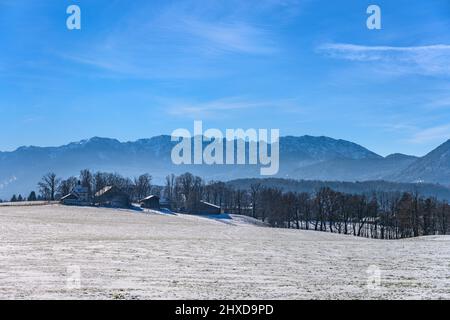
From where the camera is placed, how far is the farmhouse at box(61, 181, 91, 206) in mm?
133125

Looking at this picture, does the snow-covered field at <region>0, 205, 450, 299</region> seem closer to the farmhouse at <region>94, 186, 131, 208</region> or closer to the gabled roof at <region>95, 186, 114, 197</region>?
the farmhouse at <region>94, 186, 131, 208</region>

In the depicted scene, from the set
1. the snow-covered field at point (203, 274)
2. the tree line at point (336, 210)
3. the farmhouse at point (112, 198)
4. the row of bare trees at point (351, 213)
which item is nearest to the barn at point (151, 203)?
the farmhouse at point (112, 198)

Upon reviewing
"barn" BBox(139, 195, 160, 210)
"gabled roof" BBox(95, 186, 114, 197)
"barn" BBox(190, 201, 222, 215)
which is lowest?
"barn" BBox(190, 201, 222, 215)

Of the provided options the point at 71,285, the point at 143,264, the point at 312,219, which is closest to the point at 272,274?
the point at 143,264

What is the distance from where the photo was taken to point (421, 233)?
364 feet

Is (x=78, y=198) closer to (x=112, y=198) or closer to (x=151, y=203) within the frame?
(x=112, y=198)

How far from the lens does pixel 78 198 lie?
14062cm

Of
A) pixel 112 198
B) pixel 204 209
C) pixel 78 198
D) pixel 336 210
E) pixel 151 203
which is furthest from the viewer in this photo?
pixel 204 209

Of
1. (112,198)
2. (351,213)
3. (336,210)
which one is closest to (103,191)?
(112,198)

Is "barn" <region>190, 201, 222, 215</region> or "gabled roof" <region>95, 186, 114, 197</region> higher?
"gabled roof" <region>95, 186, 114, 197</region>

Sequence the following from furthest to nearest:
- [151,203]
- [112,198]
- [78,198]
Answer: [151,203], [78,198], [112,198]

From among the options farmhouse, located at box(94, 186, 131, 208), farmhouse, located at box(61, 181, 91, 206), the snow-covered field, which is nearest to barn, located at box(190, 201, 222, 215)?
farmhouse, located at box(94, 186, 131, 208)

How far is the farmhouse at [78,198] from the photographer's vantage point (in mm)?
133125

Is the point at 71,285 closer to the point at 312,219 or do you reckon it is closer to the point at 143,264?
the point at 143,264
